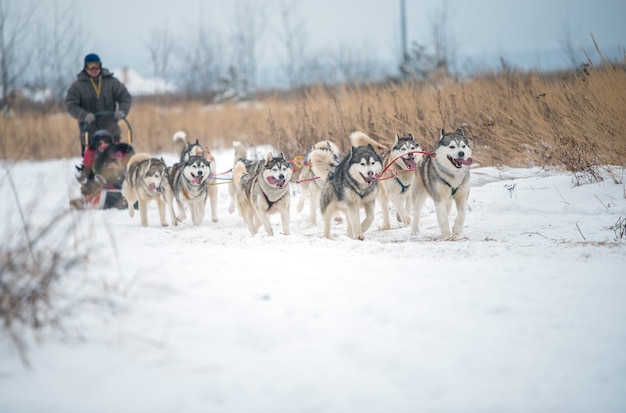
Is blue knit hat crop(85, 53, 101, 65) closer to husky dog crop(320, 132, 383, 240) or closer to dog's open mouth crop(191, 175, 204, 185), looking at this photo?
dog's open mouth crop(191, 175, 204, 185)

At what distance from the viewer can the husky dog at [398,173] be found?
5887mm

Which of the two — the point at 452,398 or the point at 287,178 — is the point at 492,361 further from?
the point at 287,178

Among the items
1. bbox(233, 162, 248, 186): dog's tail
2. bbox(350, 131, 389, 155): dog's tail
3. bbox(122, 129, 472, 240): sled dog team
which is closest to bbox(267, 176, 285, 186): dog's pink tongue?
bbox(122, 129, 472, 240): sled dog team

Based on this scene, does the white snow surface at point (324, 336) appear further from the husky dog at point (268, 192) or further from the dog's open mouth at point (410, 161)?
the dog's open mouth at point (410, 161)

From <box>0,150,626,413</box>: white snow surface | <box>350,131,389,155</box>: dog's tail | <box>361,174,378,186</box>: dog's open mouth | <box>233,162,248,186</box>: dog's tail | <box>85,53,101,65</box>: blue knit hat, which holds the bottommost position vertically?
<box>0,150,626,413</box>: white snow surface

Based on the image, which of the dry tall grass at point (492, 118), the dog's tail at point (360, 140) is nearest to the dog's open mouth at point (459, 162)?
the dog's tail at point (360, 140)

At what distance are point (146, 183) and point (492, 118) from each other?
4.73 meters

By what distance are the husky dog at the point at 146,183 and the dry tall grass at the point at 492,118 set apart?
947 mm

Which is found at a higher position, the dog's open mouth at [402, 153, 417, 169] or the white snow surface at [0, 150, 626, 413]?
the dog's open mouth at [402, 153, 417, 169]

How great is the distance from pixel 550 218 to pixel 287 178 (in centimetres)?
269

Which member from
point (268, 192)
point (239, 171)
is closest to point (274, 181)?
point (268, 192)

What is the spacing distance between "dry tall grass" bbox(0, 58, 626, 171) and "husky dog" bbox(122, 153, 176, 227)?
3.11ft

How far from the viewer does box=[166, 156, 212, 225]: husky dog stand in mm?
6758

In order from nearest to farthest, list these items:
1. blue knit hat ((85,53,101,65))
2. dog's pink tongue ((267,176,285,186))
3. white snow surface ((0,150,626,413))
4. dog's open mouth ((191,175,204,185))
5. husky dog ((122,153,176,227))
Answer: white snow surface ((0,150,626,413)) → dog's pink tongue ((267,176,285,186)) → dog's open mouth ((191,175,204,185)) → husky dog ((122,153,176,227)) → blue knit hat ((85,53,101,65))
